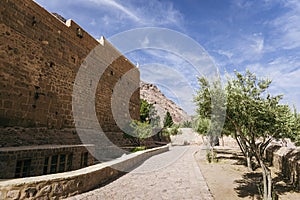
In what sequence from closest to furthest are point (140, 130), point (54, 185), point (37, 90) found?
point (54, 185), point (37, 90), point (140, 130)

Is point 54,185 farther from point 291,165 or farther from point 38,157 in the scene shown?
point 291,165

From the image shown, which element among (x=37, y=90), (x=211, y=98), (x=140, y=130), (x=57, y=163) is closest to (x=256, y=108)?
(x=211, y=98)

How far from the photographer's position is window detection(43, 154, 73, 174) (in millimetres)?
7202

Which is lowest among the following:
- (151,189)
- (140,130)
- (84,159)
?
(151,189)

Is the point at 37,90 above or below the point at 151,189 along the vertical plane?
above

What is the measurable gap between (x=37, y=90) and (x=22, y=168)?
407cm

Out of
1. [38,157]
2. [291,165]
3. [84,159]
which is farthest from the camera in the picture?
[84,159]

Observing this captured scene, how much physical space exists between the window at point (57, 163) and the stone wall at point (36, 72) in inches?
60.5

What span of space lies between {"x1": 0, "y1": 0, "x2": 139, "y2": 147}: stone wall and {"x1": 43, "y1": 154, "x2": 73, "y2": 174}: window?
60.5 inches

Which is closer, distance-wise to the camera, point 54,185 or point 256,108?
point 54,185

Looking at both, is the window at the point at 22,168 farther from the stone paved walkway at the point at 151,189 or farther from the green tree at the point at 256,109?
the green tree at the point at 256,109

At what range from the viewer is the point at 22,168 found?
250 inches

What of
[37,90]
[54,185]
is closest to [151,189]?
[54,185]

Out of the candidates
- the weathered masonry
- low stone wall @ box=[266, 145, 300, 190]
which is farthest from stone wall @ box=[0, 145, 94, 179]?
low stone wall @ box=[266, 145, 300, 190]
